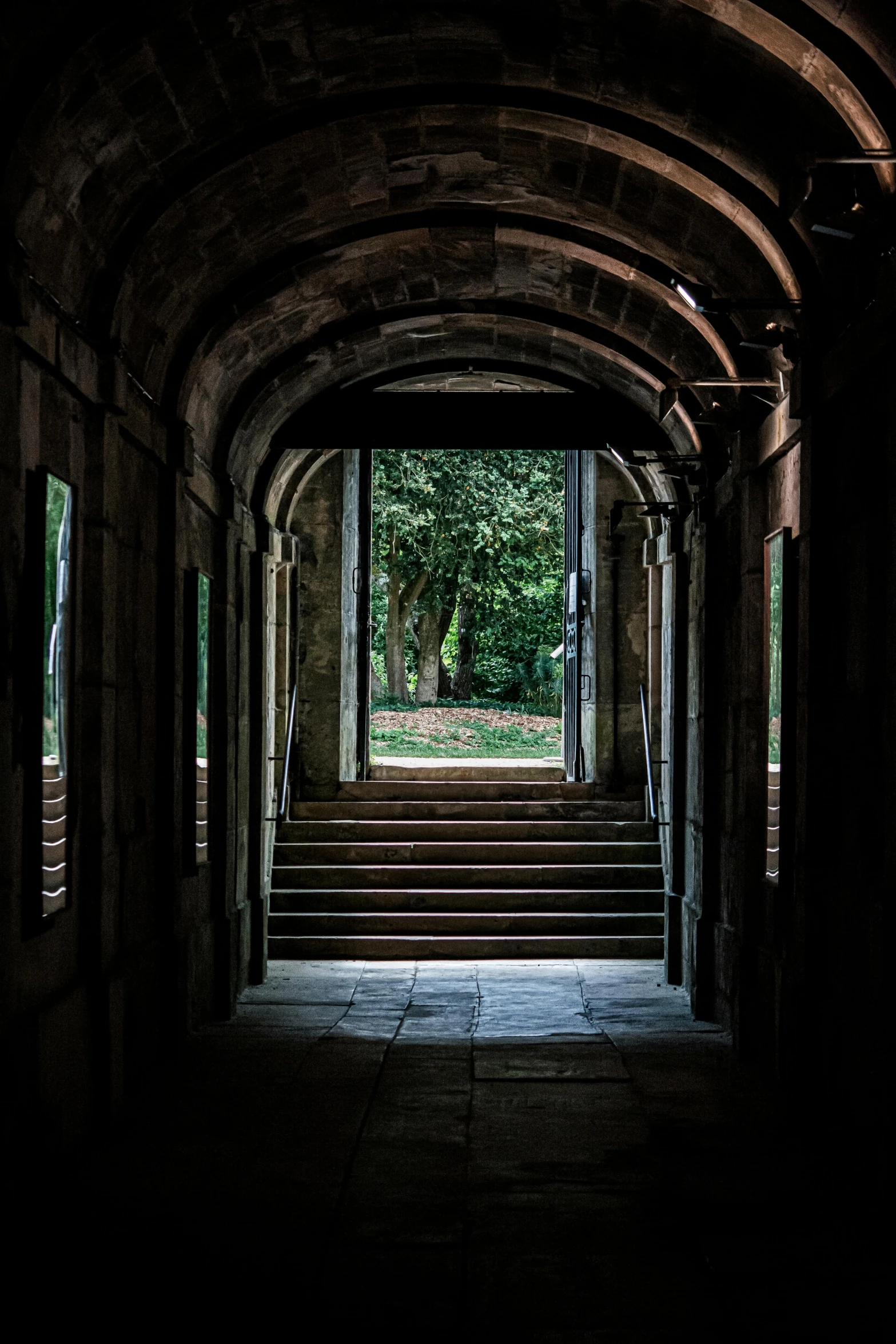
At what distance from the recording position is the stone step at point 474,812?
1313cm

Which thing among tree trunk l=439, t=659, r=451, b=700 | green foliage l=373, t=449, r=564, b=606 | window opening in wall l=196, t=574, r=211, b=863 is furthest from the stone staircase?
tree trunk l=439, t=659, r=451, b=700

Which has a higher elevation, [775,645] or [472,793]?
[775,645]

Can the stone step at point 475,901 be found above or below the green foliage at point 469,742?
below

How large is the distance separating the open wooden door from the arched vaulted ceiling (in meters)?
5.15

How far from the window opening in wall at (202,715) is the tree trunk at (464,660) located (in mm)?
17617

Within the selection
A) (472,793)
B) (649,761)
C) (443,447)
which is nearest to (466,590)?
(472,793)

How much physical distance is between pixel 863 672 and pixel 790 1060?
196 cm

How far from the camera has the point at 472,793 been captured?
44.9ft

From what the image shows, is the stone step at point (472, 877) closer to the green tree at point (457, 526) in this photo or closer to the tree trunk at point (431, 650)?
the green tree at point (457, 526)

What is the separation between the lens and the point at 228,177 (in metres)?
6.41

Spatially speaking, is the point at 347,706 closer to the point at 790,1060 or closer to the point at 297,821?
the point at 297,821

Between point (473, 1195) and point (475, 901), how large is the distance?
23.2ft

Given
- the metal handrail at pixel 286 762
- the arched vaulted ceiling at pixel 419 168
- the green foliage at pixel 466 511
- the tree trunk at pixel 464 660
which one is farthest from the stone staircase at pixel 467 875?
the tree trunk at pixel 464 660

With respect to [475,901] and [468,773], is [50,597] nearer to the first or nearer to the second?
[475,901]
